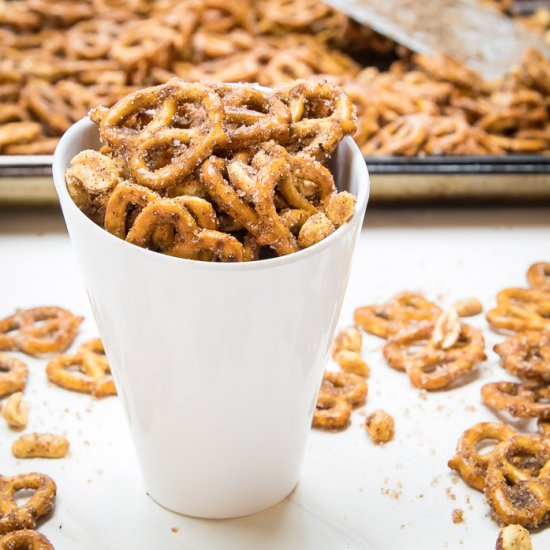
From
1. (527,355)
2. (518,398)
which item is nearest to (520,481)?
(518,398)

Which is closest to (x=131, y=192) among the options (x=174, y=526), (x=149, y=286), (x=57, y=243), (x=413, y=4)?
(x=149, y=286)

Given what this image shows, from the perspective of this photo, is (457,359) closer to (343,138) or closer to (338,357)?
(338,357)

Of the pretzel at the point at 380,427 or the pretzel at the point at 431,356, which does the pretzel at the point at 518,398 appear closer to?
the pretzel at the point at 431,356

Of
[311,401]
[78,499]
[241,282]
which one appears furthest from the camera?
[78,499]

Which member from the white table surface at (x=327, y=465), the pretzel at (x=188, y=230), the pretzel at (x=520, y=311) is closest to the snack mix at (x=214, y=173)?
the pretzel at (x=188, y=230)

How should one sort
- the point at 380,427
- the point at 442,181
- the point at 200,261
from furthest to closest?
the point at 442,181, the point at 380,427, the point at 200,261

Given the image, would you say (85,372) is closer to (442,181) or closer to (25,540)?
(25,540)

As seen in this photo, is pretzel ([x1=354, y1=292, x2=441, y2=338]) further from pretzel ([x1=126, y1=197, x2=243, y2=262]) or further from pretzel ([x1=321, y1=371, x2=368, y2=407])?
pretzel ([x1=126, y1=197, x2=243, y2=262])
